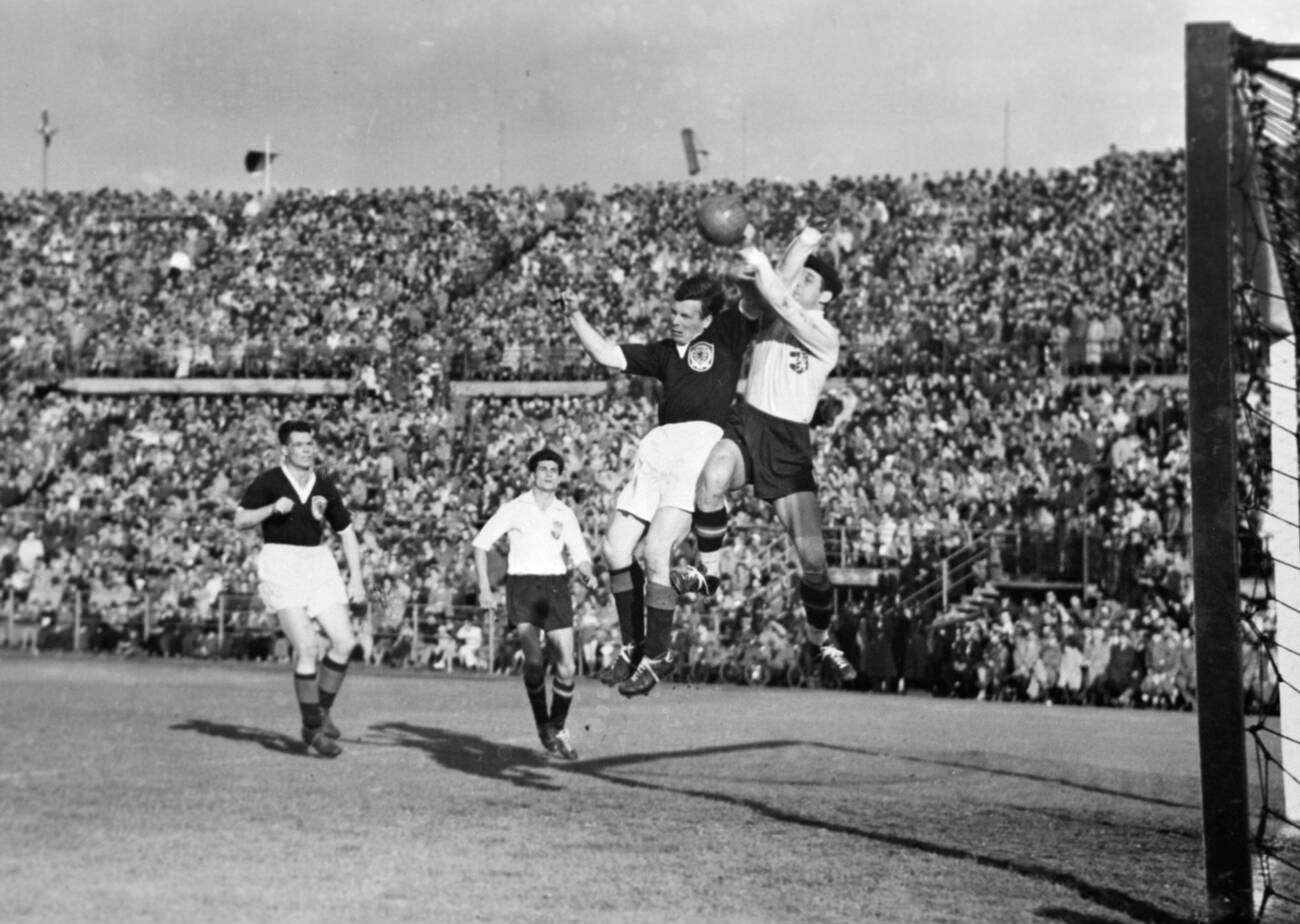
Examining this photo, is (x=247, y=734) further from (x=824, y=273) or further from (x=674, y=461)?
(x=824, y=273)

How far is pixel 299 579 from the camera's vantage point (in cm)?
1368

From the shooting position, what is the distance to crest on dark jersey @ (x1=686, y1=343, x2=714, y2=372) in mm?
8625

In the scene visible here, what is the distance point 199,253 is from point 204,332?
4.32 metres

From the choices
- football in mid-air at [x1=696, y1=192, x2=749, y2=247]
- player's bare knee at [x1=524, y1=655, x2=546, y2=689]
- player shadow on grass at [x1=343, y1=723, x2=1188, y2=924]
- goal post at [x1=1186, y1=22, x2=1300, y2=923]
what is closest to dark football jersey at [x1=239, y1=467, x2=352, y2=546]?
player's bare knee at [x1=524, y1=655, x2=546, y2=689]

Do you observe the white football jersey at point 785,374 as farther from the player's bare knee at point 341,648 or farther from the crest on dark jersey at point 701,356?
the player's bare knee at point 341,648

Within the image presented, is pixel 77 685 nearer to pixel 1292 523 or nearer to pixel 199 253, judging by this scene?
pixel 1292 523

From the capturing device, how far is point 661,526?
8.45m

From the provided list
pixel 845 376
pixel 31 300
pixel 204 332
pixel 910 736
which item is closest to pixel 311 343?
pixel 204 332

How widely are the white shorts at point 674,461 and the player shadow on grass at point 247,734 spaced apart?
6901mm

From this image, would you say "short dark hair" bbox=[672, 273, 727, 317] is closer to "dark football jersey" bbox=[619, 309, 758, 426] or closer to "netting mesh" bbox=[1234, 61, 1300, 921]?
"dark football jersey" bbox=[619, 309, 758, 426]

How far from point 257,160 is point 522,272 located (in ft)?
49.9

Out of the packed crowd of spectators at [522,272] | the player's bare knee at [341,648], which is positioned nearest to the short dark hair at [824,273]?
the player's bare knee at [341,648]

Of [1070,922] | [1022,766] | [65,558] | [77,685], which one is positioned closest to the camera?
[1070,922]

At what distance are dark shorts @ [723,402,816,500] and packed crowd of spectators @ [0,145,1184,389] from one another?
59.8 feet
